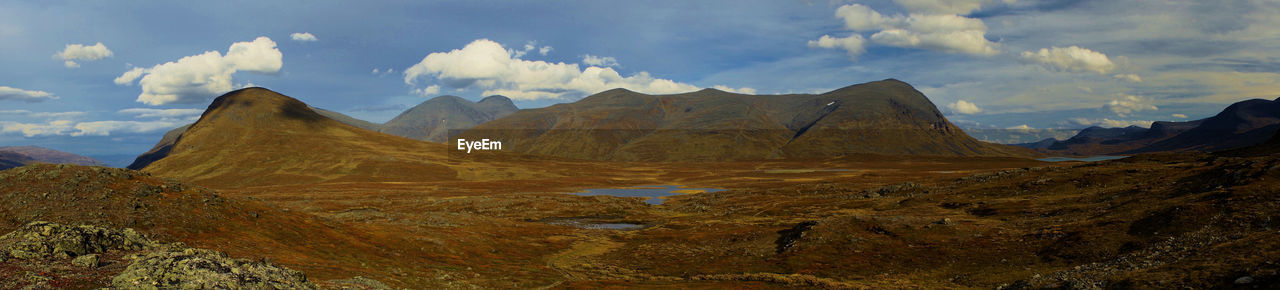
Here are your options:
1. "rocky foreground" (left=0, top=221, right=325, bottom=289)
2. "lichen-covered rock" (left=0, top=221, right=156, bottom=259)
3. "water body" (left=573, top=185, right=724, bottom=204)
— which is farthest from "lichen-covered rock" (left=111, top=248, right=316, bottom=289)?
"water body" (left=573, top=185, right=724, bottom=204)

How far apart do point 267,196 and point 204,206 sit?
11810 cm

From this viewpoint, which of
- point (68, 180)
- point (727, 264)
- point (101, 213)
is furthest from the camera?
point (727, 264)

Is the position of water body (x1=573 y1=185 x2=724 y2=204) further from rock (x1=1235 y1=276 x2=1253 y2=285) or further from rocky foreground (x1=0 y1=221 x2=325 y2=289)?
rocky foreground (x1=0 y1=221 x2=325 y2=289)

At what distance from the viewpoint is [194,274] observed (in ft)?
64.8

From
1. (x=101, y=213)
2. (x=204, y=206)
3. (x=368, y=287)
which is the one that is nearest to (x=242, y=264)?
(x=368, y=287)

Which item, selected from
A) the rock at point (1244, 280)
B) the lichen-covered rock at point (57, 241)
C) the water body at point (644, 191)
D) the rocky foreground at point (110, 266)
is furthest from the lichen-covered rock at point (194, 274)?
the water body at point (644, 191)

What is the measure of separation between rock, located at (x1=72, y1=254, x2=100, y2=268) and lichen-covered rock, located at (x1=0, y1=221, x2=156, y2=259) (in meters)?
2.53

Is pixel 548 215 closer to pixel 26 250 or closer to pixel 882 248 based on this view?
pixel 882 248

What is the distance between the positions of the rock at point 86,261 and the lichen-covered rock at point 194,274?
9.47ft

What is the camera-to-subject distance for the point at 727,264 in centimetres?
5466

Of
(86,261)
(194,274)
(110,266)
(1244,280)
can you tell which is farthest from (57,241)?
(1244,280)

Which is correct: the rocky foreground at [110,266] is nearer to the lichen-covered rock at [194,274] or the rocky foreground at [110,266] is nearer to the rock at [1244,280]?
the lichen-covered rock at [194,274]

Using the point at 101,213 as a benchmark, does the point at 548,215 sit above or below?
below

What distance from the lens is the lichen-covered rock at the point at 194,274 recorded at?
1897 centimetres
